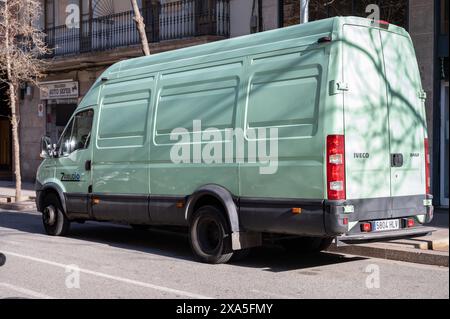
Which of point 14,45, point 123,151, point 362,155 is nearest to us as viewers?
point 362,155

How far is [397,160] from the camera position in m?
8.26

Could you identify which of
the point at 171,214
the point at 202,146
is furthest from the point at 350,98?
the point at 171,214

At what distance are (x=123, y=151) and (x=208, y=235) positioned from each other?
220 centimetres

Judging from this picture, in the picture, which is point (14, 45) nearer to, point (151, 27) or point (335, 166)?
point (151, 27)

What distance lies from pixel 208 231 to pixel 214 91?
1.95 m

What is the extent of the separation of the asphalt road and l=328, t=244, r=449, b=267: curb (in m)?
0.11

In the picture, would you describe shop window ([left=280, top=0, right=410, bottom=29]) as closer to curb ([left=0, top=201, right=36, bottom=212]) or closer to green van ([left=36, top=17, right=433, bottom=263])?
green van ([left=36, top=17, right=433, bottom=263])

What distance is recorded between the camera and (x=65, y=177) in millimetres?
11594

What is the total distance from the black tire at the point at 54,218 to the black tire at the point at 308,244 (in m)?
4.22

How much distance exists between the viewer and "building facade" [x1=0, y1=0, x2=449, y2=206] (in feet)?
46.6

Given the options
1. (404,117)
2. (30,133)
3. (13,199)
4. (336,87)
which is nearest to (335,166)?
(336,87)

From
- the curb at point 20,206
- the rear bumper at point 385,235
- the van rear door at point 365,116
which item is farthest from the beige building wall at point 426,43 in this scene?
the curb at point 20,206

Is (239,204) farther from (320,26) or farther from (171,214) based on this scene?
(320,26)

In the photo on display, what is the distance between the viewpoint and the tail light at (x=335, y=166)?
7.55 metres
